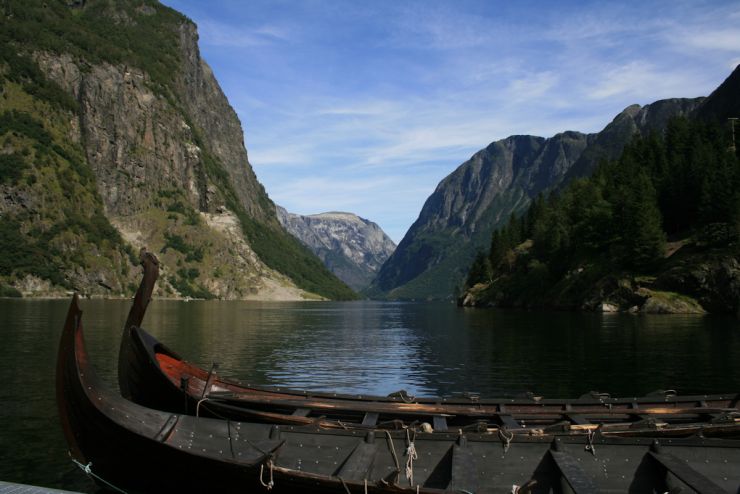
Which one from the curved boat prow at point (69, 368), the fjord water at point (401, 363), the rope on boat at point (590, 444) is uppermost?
the curved boat prow at point (69, 368)

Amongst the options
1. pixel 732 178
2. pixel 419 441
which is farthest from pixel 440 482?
pixel 732 178

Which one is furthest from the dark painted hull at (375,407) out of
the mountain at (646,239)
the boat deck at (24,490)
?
the mountain at (646,239)

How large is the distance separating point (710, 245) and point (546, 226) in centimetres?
5345

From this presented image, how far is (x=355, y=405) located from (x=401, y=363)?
30424 millimetres

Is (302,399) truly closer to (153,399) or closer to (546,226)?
(153,399)

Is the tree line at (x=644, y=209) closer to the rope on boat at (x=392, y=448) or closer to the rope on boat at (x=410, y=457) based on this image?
the rope on boat at (x=410, y=457)

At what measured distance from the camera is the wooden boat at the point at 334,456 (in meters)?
12.4

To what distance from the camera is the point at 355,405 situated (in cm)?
1900

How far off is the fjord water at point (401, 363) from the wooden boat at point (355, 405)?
3487 mm

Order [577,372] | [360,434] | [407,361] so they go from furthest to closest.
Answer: [407,361]
[577,372]
[360,434]

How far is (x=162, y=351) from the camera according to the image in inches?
778

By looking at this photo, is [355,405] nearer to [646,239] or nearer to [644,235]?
[644,235]

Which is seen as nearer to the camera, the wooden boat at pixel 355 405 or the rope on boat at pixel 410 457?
the rope on boat at pixel 410 457

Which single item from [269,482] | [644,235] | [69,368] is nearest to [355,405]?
[269,482]
